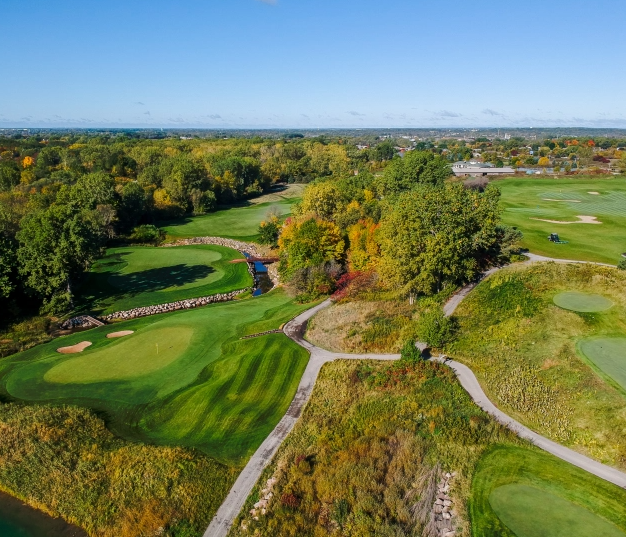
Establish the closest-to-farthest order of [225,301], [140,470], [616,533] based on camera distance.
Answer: [616,533] < [140,470] < [225,301]

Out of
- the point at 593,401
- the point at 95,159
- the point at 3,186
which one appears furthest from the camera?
the point at 95,159

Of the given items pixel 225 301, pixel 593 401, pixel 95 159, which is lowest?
pixel 225 301

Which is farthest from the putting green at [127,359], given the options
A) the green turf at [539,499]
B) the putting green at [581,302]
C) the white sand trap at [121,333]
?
the putting green at [581,302]

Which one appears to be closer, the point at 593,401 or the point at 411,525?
the point at 411,525

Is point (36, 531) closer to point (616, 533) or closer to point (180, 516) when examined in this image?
point (180, 516)

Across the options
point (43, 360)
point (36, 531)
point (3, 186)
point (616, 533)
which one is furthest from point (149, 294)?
point (3, 186)

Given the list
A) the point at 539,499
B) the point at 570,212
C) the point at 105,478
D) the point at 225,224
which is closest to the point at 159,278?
the point at 225,224
